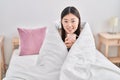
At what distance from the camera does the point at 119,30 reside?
3.50 meters

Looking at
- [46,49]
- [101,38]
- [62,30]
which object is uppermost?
[62,30]

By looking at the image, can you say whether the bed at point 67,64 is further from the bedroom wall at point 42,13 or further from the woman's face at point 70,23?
the bedroom wall at point 42,13

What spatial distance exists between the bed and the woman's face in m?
0.10

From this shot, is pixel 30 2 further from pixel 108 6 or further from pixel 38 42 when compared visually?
pixel 108 6

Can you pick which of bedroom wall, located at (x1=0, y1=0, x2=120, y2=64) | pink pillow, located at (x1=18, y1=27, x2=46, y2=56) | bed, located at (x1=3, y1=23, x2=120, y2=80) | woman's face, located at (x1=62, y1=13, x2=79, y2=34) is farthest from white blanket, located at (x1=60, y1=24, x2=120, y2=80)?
bedroom wall, located at (x1=0, y1=0, x2=120, y2=64)

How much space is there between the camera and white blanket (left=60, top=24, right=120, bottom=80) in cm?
162

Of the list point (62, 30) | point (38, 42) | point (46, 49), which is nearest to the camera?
point (46, 49)

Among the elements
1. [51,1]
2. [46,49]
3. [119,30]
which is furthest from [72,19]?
[119,30]

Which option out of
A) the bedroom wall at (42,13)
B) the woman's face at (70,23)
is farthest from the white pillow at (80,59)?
the bedroom wall at (42,13)

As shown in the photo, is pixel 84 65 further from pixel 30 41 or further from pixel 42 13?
pixel 42 13

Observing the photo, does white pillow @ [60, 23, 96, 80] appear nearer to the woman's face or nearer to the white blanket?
the white blanket

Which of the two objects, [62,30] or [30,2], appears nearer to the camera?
[62,30]

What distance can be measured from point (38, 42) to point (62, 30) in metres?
0.87

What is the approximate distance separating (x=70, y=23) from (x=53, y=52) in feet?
1.07
